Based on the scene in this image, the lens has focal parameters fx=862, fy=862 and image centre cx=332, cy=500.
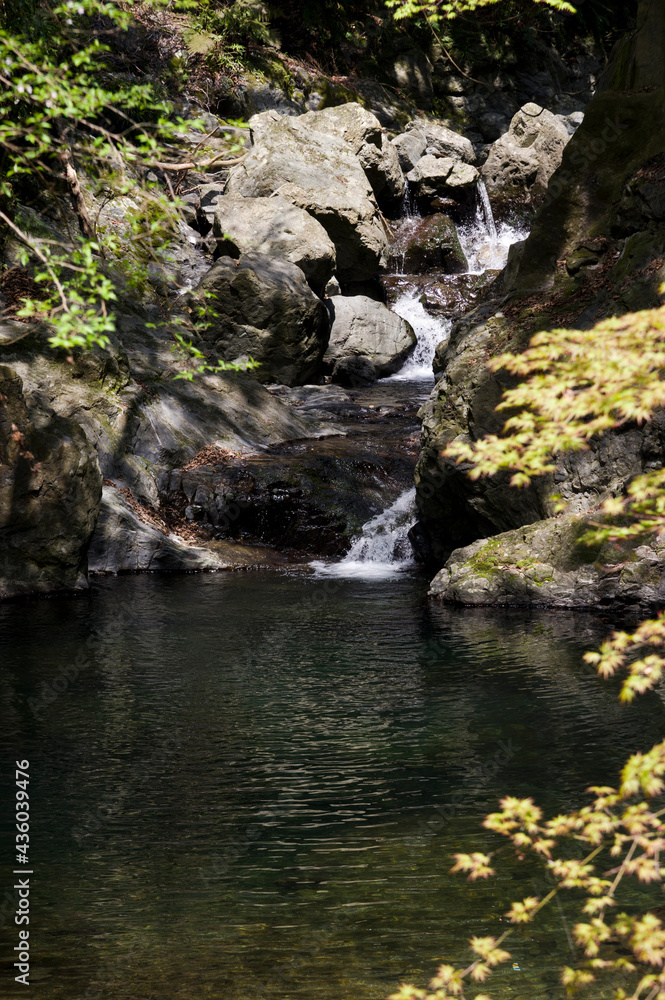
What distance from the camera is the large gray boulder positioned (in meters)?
23.4

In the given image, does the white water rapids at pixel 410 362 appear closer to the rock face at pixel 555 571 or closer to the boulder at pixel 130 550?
the boulder at pixel 130 550

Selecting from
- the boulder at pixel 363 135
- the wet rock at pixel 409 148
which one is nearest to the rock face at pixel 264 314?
the boulder at pixel 363 135

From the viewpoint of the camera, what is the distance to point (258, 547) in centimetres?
1530

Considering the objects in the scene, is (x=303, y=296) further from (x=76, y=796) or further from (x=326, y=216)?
(x=76, y=796)

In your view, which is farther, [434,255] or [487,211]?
[487,211]

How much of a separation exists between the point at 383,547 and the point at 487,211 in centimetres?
1767

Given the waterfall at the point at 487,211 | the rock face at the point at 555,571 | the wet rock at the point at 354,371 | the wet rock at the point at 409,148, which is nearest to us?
the rock face at the point at 555,571

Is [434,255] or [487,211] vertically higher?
[487,211]

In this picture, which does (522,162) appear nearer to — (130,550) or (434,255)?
(434,255)

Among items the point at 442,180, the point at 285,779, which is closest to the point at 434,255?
the point at 442,180

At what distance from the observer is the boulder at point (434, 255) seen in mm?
26672

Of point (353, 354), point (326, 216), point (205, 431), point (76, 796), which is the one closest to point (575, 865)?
point (76, 796)

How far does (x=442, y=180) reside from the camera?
92.6 ft

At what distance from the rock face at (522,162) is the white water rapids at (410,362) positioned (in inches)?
21.1
